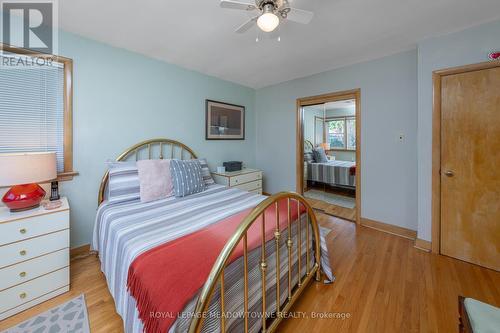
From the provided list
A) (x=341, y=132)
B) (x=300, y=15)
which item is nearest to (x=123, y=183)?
(x=300, y=15)

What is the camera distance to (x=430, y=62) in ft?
7.28

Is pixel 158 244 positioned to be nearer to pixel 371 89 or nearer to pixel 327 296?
pixel 327 296

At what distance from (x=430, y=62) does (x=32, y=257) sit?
4185 mm

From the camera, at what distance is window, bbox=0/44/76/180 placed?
5.94 feet

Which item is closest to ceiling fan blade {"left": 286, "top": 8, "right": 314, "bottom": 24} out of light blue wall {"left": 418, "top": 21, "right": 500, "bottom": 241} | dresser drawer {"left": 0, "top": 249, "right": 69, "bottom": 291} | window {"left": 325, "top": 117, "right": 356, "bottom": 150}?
light blue wall {"left": 418, "top": 21, "right": 500, "bottom": 241}

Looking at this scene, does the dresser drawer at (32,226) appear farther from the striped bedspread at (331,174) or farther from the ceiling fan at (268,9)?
the striped bedspread at (331,174)

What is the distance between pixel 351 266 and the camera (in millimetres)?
2055

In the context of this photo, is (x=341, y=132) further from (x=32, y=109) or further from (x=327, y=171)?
(x=32, y=109)

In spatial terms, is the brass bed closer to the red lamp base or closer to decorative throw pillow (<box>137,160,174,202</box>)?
decorative throw pillow (<box>137,160,174,202</box>)

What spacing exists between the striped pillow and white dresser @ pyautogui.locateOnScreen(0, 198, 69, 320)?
39 centimetres

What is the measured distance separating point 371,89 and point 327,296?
2722 mm

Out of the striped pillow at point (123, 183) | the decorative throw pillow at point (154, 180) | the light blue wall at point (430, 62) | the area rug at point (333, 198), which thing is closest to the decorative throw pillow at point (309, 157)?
the area rug at point (333, 198)

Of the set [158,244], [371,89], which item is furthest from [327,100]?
[158,244]

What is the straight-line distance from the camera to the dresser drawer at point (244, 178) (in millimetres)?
3227
